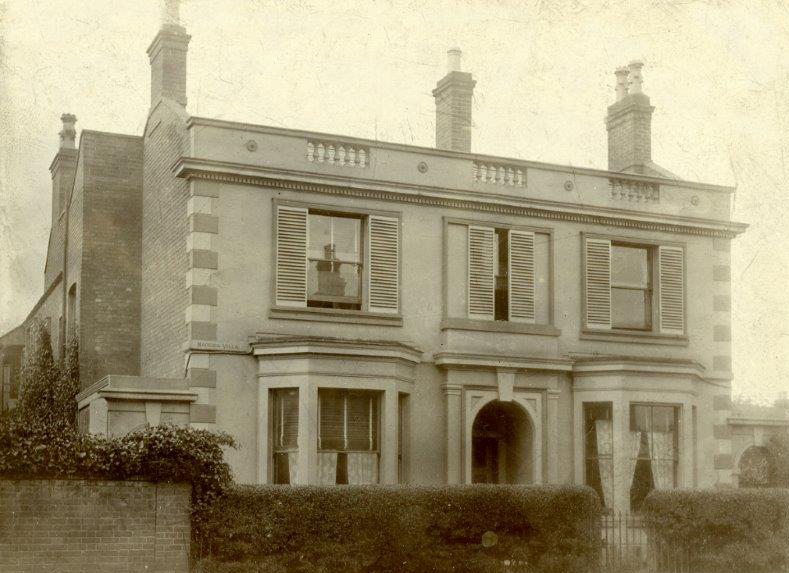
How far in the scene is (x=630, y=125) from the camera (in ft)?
85.4

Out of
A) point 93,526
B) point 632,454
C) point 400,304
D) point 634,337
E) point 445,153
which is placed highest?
point 445,153

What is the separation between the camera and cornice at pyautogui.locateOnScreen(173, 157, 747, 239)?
19703 mm

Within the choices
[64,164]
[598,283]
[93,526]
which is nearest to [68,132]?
[64,164]

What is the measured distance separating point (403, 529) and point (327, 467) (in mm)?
3904

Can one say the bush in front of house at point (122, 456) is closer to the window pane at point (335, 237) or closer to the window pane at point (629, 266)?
the window pane at point (335, 237)

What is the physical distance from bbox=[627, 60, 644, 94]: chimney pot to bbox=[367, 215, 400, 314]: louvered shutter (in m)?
8.44

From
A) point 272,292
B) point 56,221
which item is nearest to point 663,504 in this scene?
point 272,292

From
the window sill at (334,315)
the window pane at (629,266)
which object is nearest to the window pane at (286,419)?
the window sill at (334,315)

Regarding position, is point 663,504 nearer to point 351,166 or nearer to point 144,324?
point 351,166

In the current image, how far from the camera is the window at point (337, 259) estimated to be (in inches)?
792

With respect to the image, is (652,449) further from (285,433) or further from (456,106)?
(456,106)

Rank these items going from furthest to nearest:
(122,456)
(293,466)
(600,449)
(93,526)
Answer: (600,449) < (293,466) < (122,456) < (93,526)

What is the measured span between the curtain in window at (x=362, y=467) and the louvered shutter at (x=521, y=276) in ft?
14.2

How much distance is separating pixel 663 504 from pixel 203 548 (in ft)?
26.5
